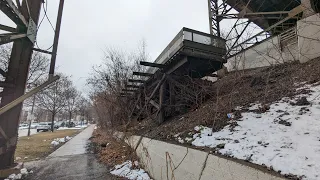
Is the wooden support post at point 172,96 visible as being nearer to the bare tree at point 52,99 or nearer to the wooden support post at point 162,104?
the wooden support post at point 162,104

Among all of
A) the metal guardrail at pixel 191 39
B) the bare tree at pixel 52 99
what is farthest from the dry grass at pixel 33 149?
the bare tree at pixel 52 99

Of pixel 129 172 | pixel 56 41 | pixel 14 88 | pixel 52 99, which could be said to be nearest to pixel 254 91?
pixel 129 172

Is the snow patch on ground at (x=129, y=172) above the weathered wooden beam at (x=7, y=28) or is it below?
below

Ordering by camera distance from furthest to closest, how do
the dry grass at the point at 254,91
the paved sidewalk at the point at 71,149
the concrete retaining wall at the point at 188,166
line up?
1. the paved sidewalk at the point at 71,149
2. the dry grass at the point at 254,91
3. the concrete retaining wall at the point at 188,166

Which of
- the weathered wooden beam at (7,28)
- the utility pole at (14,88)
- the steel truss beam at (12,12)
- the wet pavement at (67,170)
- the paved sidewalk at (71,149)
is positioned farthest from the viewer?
the paved sidewalk at (71,149)

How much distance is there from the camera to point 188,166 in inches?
140

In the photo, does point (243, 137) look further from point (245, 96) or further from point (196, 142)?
point (245, 96)

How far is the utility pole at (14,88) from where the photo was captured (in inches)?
227

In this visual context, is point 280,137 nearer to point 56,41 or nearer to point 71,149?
point 56,41

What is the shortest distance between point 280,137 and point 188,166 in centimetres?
157

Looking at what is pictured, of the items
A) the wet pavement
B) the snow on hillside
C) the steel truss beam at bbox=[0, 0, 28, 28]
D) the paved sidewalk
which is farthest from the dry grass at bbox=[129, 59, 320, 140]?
the paved sidewalk

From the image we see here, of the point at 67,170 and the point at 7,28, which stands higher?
the point at 7,28

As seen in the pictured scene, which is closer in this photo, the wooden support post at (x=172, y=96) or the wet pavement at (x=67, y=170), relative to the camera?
the wet pavement at (x=67, y=170)

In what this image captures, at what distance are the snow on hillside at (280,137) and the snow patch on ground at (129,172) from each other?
1976mm
